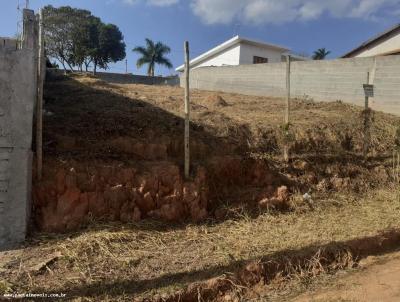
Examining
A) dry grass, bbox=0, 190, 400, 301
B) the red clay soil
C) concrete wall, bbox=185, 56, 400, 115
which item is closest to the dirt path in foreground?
dry grass, bbox=0, 190, 400, 301

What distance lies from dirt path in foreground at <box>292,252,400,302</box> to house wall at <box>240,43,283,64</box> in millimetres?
20547

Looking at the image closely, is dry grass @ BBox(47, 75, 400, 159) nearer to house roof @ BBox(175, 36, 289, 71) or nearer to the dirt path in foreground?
the dirt path in foreground

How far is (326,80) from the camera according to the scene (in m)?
13.3

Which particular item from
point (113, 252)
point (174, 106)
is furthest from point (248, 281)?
point (174, 106)

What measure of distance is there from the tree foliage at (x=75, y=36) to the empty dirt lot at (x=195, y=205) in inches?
661

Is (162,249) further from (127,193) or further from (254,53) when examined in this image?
(254,53)

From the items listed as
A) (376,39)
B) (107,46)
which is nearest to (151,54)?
(107,46)

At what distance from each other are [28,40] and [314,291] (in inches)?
196

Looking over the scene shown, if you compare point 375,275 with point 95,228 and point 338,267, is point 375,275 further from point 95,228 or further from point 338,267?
point 95,228

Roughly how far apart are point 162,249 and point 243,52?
21.1m

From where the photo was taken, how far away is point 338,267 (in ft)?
17.5

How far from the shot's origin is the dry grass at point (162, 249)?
4.46 meters

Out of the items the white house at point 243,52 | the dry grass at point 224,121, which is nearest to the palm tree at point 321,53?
the white house at point 243,52

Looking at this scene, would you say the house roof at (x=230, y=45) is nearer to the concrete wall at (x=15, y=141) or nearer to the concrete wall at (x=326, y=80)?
the concrete wall at (x=326, y=80)
